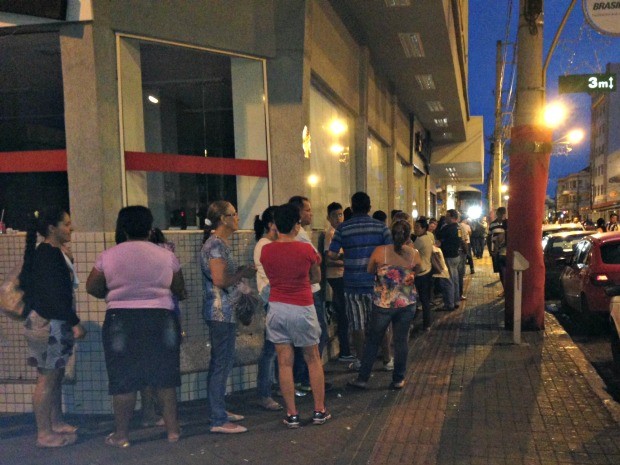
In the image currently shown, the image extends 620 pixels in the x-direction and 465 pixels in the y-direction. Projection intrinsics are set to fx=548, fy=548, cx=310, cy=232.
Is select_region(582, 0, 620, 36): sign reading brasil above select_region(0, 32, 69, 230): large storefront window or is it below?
above

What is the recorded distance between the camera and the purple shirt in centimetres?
391

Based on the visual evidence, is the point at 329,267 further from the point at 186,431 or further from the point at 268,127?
the point at 186,431

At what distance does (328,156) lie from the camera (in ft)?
29.8

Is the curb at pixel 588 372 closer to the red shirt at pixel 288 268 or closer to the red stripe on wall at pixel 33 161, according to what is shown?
the red shirt at pixel 288 268

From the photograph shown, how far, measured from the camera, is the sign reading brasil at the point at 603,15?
7.27 m

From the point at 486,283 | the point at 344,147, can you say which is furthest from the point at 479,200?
the point at 344,147

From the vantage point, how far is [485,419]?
4.64 meters

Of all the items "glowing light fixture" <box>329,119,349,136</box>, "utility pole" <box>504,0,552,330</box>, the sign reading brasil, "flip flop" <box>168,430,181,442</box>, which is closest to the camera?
"flip flop" <box>168,430,181,442</box>

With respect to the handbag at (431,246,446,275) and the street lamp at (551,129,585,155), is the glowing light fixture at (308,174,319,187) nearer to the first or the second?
the handbag at (431,246,446,275)

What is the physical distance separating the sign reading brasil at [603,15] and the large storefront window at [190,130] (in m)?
4.51

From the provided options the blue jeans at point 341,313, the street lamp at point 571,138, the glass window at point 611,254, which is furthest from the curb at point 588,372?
the street lamp at point 571,138

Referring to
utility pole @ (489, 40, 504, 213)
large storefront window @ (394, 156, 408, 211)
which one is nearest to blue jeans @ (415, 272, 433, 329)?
large storefront window @ (394, 156, 408, 211)

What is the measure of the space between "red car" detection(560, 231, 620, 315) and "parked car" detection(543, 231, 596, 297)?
3.30 m

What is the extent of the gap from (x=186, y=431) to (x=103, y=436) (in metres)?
0.68
